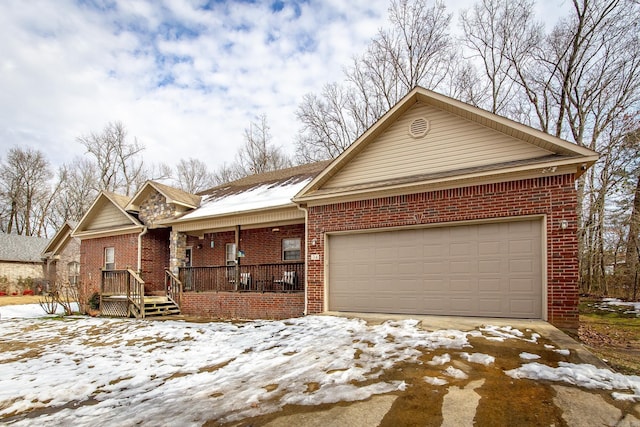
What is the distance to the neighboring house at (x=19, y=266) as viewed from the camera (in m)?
26.1

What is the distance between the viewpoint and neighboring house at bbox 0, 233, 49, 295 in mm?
26125

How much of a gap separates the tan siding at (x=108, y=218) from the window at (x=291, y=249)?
22.5 feet

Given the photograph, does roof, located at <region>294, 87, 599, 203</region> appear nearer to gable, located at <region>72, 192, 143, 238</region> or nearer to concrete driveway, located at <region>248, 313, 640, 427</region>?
concrete driveway, located at <region>248, 313, 640, 427</region>

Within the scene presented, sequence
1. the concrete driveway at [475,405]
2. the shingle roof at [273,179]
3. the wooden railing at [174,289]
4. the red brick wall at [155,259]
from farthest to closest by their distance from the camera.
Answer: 1. the shingle roof at [273,179]
2. the red brick wall at [155,259]
3. the wooden railing at [174,289]
4. the concrete driveway at [475,405]

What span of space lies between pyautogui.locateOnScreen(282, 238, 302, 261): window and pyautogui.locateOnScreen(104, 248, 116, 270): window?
7926mm

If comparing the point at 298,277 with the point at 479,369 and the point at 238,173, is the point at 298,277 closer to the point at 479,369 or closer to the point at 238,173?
the point at 479,369

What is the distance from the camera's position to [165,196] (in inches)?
546

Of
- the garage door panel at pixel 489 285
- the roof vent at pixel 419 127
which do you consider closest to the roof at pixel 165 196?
the roof vent at pixel 419 127

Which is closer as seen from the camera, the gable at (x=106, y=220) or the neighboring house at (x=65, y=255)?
the gable at (x=106, y=220)

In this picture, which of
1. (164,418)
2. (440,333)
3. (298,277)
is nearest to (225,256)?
(298,277)

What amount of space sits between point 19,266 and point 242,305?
82.1 ft

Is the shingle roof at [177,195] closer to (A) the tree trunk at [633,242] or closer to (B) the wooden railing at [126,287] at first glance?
(B) the wooden railing at [126,287]

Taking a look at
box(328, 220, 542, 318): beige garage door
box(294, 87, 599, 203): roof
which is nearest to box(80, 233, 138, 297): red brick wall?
box(294, 87, 599, 203): roof

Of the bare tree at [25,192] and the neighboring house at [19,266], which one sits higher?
the bare tree at [25,192]
